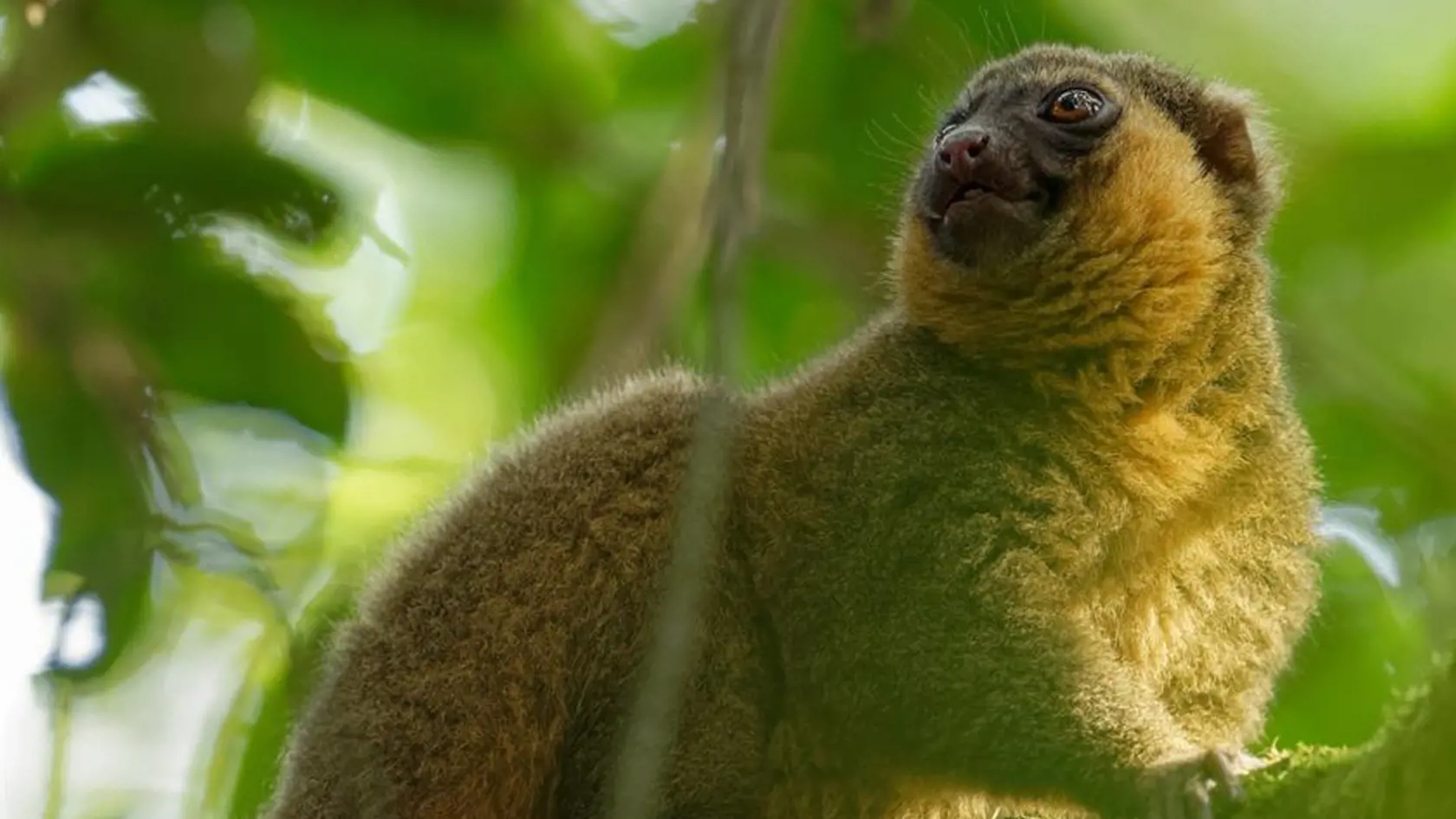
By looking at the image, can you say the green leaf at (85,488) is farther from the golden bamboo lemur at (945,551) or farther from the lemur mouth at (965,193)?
the lemur mouth at (965,193)

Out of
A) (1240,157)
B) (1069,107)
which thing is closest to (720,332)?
(1069,107)

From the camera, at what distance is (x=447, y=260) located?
8.33 meters

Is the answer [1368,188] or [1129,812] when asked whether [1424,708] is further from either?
[1368,188]

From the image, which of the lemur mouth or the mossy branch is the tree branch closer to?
the mossy branch

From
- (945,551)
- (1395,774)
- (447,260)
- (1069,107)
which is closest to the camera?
(1395,774)

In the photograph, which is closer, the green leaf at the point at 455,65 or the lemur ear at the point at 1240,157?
the green leaf at the point at 455,65

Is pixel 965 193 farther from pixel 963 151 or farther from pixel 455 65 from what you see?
pixel 455 65

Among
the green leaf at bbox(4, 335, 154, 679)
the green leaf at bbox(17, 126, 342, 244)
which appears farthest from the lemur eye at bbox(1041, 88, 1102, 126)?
the green leaf at bbox(4, 335, 154, 679)

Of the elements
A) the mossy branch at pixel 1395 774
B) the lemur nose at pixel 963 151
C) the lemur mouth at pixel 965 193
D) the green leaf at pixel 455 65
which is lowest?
the mossy branch at pixel 1395 774

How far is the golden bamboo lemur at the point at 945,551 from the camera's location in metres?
4.10

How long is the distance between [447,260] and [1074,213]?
424cm

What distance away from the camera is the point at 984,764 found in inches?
156

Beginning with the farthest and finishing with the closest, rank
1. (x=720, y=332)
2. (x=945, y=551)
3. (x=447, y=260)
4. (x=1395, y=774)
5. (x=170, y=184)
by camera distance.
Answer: (x=447, y=260), (x=945, y=551), (x=170, y=184), (x=1395, y=774), (x=720, y=332)

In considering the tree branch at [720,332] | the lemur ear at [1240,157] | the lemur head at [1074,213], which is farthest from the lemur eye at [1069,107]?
Result: the tree branch at [720,332]
